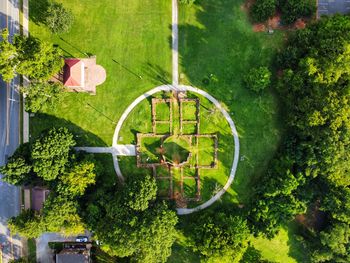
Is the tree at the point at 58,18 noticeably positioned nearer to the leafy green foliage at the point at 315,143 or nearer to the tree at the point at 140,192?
the tree at the point at 140,192

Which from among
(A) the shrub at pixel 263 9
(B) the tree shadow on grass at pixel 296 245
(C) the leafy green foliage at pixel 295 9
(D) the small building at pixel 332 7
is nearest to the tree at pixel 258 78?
(A) the shrub at pixel 263 9

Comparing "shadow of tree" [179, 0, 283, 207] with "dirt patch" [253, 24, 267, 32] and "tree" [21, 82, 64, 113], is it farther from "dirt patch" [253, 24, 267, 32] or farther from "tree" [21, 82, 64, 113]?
"tree" [21, 82, 64, 113]

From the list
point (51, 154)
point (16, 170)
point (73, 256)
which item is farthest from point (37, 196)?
point (73, 256)

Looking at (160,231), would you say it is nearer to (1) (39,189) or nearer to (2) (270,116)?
(1) (39,189)

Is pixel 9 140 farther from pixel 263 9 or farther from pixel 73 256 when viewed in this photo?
pixel 263 9

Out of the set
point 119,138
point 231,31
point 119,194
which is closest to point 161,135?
point 119,138

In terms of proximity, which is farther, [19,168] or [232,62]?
[232,62]
